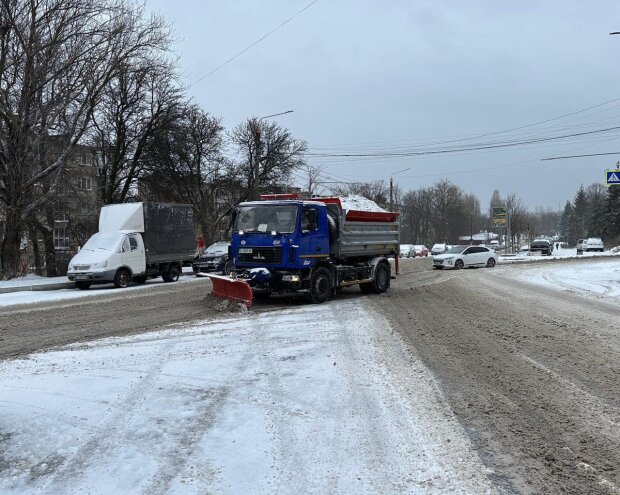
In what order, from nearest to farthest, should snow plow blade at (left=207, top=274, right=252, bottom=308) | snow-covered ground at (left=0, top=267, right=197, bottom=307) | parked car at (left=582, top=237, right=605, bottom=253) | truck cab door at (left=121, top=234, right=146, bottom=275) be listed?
snow plow blade at (left=207, top=274, right=252, bottom=308), snow-covered ground at (left=0, top=267, right=197, bottom=307), truck cab door at (left=121, top=234, right=146, bottom=275), parked car at (left=582, top=237, right=605, bottom=253)

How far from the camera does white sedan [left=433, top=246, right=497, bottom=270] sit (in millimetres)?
32781

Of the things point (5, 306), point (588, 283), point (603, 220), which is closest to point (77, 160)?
point (5, 306)

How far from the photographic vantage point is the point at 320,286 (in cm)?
1441

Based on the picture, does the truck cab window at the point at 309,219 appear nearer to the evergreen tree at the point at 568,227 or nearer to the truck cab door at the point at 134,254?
the truck cab door at the point at 134,254

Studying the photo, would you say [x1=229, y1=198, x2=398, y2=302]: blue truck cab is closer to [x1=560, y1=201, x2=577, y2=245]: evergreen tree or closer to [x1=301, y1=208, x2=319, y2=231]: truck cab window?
[x1=301, y1=208, x2=319, y2=231]: truck cab window

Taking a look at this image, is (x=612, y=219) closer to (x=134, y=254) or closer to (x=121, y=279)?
(x=134, y=254)

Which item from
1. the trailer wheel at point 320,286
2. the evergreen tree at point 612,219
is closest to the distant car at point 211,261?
the trailer wheel at point 320,286

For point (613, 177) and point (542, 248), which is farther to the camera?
point (542, 248)

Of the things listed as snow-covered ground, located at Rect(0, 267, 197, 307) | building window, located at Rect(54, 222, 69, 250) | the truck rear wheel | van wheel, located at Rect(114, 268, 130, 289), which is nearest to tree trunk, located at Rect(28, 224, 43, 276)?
building window, located at Rect(54, 222, 69, 250)

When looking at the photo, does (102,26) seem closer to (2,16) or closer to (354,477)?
(2,16)

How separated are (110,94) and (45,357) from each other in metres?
23.7

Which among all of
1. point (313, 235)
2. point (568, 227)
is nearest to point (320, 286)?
point (313, 235)

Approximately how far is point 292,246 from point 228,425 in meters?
8.78

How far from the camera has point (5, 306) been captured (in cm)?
1491
